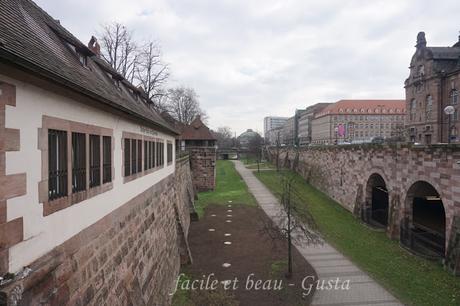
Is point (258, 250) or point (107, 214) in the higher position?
point (107, 214)

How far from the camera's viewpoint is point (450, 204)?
44.6ft

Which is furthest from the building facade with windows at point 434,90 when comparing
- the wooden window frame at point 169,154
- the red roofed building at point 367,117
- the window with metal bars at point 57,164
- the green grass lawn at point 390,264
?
the red roofed building at point 367,117

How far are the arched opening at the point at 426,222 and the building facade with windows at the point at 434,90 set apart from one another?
875 inches

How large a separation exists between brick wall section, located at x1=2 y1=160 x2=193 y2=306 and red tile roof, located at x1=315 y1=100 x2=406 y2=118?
89.0 m

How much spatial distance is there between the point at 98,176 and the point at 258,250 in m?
11.5

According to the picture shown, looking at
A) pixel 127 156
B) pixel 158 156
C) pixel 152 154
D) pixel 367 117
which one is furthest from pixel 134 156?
pixel 367 117

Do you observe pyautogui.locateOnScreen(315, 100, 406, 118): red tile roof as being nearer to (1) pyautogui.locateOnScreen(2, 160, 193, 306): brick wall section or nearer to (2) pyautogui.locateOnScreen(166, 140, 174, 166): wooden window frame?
(2) pyautogui.locateOnScreen(166, 140, 174, 166): wooden window frame

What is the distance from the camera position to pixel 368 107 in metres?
94.6

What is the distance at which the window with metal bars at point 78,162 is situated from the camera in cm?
537

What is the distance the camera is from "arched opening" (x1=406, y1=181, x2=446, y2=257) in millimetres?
15945

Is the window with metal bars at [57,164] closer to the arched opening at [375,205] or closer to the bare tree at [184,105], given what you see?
the arched opening at [375,205]

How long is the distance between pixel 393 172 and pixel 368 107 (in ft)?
268

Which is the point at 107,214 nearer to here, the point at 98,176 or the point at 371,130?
the point at 98,176

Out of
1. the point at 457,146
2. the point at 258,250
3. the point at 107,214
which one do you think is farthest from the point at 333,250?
the point at 107,214
